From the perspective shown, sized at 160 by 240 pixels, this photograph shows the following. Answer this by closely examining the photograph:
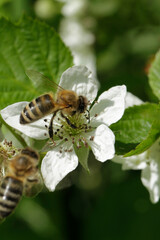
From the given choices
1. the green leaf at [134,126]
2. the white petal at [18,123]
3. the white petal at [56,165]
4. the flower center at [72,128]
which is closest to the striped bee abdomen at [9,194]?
the white petal at [56,165]

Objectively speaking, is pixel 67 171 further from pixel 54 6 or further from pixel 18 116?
pixel 54 6

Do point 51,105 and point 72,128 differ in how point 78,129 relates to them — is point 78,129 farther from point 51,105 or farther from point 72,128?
point 51,105

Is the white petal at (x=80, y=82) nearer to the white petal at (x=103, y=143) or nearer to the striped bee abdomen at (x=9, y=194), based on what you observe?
the white petal at (x=103, y=143)

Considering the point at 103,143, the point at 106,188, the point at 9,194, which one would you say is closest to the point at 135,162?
the point at 103,143

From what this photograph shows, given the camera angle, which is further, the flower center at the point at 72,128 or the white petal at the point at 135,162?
the white petal at the point at 135,162

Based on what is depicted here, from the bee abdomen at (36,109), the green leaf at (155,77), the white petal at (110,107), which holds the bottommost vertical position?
the green leaf at (155,77)

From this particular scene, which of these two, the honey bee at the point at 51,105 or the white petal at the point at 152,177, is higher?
the honey bee at the point at 51,105

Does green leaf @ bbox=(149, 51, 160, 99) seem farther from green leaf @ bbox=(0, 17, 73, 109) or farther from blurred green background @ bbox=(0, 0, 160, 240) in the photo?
blurred green background @ bbox=(0, 0, 160, 240)
